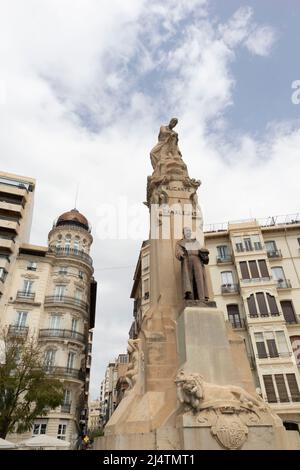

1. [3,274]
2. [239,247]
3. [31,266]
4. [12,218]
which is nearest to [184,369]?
[239,247]

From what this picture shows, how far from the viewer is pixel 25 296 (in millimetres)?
33656

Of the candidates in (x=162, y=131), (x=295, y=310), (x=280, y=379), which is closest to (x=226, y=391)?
(x=162, y=131)

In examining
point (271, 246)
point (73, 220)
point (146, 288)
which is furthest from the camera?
point (73, 220)

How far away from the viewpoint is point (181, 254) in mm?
7230

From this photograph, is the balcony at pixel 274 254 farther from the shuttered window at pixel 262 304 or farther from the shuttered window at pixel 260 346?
the shuttered window at pixel 260 346

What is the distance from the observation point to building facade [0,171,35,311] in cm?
3372

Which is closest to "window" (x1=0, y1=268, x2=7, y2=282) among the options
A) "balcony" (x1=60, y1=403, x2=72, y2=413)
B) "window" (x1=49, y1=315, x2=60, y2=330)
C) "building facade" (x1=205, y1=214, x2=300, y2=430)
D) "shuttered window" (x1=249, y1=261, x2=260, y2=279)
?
"window" (x1=49, y1=315, x2=60, y2=330)

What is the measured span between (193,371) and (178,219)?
4.28 metres

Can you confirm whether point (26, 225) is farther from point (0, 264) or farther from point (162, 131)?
point (162, 131)

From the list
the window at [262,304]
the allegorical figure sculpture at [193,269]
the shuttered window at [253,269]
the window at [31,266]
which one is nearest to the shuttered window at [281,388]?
the window at [262,304]

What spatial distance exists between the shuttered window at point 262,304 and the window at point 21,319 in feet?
76.1

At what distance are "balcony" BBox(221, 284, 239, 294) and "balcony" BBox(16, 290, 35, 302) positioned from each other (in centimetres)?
2024

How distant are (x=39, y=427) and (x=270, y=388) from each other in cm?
2111

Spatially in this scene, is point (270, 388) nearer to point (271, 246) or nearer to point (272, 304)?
point (272, 304)
